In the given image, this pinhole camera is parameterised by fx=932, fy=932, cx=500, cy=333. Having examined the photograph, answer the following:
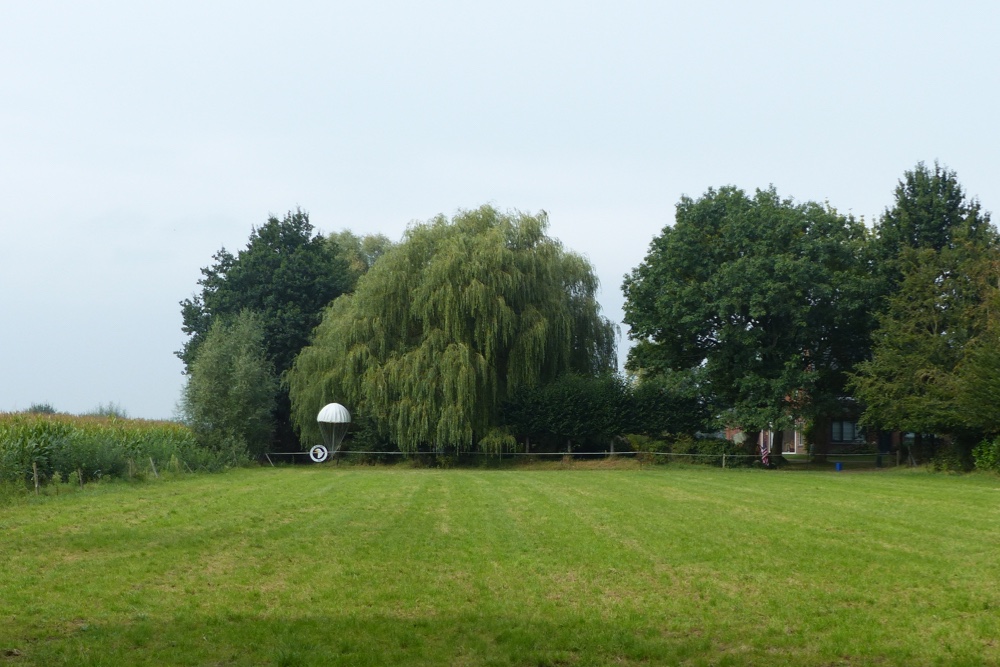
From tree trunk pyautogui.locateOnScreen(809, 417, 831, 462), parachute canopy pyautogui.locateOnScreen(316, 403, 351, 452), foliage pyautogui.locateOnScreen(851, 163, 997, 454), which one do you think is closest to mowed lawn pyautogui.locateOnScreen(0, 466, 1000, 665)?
foliage pyautogui.locateOnScreen(851, 163, 997, 454)

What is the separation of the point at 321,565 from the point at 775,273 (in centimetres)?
3041

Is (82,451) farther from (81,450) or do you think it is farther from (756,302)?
(756,302)

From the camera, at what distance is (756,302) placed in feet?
125

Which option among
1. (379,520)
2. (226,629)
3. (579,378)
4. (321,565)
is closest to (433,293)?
(579,378)

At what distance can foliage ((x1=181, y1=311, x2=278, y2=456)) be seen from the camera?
4112 cm

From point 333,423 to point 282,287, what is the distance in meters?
9.98

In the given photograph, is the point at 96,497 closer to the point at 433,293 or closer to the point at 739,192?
the point at 433,293

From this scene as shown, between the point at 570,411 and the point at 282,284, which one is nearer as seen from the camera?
the point at 570,411

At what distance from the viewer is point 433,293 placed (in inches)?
1544

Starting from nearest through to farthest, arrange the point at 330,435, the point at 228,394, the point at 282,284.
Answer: the point at 228,394 < the point at 330,435 < the point at 282,284

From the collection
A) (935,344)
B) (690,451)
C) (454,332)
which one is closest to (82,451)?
(454,332)

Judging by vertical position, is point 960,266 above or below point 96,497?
above

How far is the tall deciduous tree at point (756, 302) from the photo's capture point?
38344mm

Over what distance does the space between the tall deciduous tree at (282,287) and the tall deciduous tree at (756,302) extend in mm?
16986
